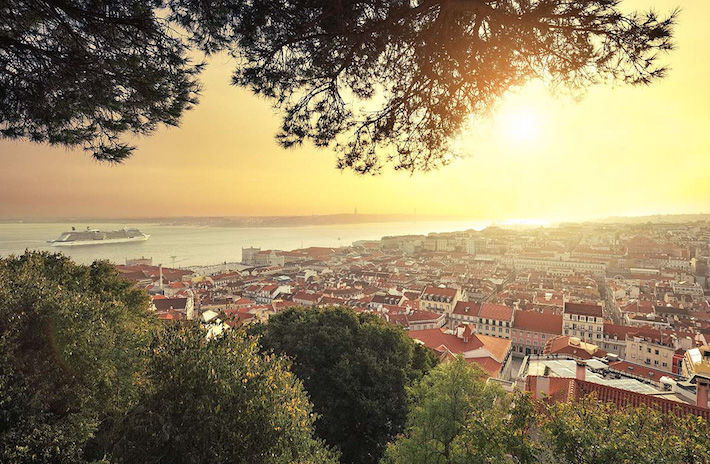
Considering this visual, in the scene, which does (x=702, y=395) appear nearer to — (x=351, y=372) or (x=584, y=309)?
(x=351, y=372)

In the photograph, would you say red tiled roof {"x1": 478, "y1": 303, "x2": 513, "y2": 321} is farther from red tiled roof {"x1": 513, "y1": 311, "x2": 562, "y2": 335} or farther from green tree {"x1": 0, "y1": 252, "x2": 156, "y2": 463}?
green tree {"x1": 0, "y1": 252, "x2": 156, "y2": 463}

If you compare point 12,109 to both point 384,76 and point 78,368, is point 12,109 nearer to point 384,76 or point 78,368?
point 78,368

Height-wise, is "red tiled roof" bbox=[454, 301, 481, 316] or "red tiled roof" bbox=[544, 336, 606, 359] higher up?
"red tiled roof" bbox=[544, 336, 606, 359]

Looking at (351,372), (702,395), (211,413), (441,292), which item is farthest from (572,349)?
(211,413)

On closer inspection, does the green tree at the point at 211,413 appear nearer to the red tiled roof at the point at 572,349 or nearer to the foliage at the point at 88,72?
the foliage at the point at 88,72

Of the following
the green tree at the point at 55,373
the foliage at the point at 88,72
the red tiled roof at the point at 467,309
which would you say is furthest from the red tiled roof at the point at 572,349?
the foliage at the point at 88,72

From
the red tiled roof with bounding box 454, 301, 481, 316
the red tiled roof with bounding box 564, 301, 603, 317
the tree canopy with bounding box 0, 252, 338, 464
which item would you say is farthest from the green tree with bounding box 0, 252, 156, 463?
the red tiled roof with bounding box 564, 301, 603, 317

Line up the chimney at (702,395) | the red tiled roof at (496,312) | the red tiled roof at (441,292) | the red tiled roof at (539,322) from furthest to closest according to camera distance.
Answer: the red tiled roof at (441,292)
the red tiled roof at (496,312)
the red tiled roof at (539,322)
the chimney at (702,395)
